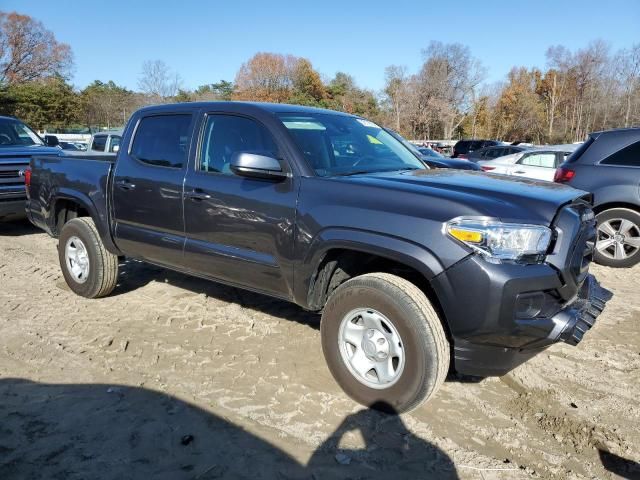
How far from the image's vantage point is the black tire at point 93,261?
4.79 metres

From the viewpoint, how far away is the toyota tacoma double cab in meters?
2.67

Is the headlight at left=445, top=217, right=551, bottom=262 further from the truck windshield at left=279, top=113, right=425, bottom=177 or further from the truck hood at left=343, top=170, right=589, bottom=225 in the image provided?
the truck windshield at left=279, top=113, right=425, bottom=177

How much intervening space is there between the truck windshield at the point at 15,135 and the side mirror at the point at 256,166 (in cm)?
711

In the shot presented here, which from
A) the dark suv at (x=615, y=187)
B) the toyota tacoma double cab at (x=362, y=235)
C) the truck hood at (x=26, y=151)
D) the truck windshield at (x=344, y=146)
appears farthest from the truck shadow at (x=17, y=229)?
the dark suv at (x=615, y=187)

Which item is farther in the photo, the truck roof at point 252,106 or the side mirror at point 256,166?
the truck roof at point 252,106

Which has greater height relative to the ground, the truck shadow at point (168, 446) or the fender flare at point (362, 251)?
the fender flare at point (362, 251)

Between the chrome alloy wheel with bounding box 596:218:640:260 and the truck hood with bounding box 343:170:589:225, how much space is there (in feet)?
12.0

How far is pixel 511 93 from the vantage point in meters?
55.1

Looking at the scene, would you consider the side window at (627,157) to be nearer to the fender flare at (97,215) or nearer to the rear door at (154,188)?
the rear door at (154,188)

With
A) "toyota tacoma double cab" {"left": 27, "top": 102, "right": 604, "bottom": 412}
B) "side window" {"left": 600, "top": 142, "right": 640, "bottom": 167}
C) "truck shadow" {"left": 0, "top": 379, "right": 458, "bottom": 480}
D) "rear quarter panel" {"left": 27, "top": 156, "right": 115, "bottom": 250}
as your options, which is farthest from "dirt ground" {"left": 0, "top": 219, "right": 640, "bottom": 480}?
"side window" {"left": 600, "top": 142, "right": 640, "bottom": 167}

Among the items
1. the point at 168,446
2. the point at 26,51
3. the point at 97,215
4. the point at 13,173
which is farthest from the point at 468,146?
the point at 26,51

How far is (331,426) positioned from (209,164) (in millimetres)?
2113

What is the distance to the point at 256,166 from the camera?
10.5ft

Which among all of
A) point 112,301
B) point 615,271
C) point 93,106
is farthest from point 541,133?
point 112,301
